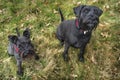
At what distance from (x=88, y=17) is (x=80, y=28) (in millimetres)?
484

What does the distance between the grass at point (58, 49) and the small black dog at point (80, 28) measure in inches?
9.8

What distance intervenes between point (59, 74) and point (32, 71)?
24.1 inches

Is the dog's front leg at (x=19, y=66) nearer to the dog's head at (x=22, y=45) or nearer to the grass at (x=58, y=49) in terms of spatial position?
the grass at (x=58, y=49)

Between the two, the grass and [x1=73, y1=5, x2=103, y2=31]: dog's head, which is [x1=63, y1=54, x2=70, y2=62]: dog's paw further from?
[x1=73, y1=5, x2=103, y2=31]: dog's head

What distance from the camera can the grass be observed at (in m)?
6.71

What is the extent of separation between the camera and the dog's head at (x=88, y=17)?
5.39 meters

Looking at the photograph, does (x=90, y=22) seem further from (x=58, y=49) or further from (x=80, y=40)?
(x=58, y=49)

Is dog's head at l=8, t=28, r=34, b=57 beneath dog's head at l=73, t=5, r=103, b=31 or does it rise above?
beneath

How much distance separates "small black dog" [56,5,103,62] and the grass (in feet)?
0.82

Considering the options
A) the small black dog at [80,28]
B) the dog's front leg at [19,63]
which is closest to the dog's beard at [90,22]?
the small black dog at [80,28]

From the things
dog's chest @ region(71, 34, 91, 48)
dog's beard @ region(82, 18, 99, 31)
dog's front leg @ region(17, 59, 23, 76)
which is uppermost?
dog's beard @ region(82, 18, 99, 31)


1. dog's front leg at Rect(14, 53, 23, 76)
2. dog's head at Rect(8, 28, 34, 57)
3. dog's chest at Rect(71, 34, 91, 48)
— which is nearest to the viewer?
dog's head at Rect(8, 28, 34, 57)

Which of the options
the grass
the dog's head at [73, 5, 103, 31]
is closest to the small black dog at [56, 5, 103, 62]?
the dog's head at [73, 5, 103, 31]

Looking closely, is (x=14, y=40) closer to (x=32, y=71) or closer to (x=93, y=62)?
(x=32, y=71)
